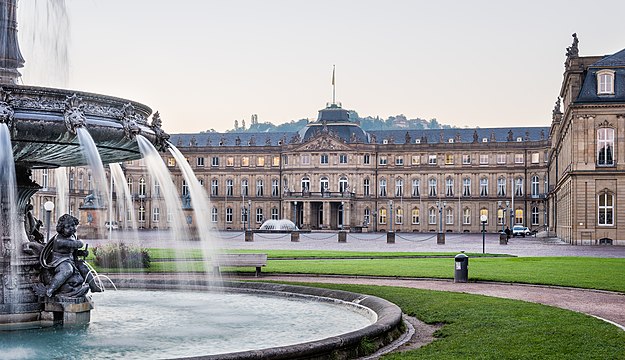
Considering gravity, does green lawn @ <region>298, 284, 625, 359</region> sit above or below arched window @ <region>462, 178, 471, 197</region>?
below

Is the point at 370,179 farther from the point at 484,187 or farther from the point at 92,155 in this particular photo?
the point at 92,155

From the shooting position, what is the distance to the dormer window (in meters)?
58.0

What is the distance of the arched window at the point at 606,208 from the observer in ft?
187

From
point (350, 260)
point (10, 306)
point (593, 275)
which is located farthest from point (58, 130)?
point (350, 260)

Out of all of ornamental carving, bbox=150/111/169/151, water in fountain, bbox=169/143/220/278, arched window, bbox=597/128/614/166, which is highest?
arched window, bbox=597/128/614/166

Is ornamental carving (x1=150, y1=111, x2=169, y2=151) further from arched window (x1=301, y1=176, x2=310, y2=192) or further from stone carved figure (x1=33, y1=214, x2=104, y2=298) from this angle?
arched window (x1=301, y1=176, x2=310, y2=192)

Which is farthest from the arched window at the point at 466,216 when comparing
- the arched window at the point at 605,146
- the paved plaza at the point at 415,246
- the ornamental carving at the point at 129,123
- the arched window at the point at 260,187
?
the ornamental carving at the point at 129,123

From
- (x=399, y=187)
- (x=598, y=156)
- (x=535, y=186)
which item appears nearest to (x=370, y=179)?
(x=399, y=187)

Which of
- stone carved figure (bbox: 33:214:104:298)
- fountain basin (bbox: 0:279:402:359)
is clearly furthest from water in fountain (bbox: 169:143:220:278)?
stone carved figure (bbox: 33:214:104:298)

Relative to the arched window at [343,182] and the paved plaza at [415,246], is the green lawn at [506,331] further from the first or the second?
the arched window at [343,182]

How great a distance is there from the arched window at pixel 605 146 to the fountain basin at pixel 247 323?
44.6m

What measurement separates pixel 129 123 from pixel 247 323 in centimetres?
369

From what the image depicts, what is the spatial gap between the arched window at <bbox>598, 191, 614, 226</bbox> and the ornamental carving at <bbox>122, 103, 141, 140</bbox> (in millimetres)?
49450

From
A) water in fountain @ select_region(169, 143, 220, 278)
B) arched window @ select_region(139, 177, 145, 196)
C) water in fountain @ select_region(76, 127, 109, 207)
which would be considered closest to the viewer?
water in fountain @ select_region(76, 127, 109, 207)
